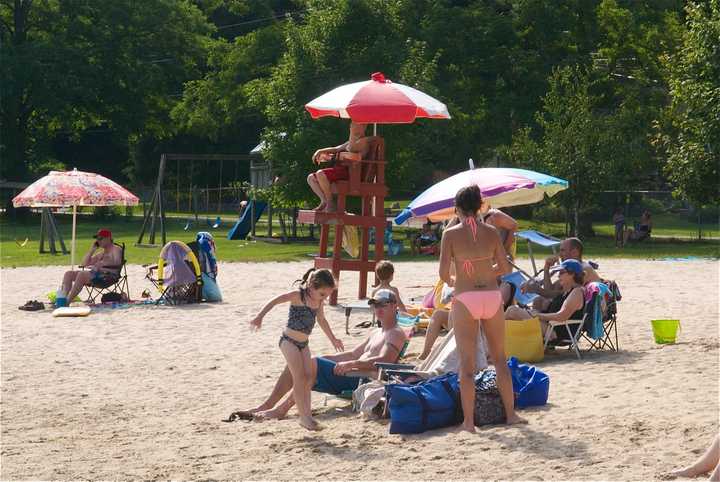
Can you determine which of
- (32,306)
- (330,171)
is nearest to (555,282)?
(330,171)

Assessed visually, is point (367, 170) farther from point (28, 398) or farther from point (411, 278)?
point (28, 398)

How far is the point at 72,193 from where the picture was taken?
18.2m

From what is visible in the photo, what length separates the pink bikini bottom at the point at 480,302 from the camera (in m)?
7.96

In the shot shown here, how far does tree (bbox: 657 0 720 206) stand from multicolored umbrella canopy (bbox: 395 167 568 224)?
15.2 m

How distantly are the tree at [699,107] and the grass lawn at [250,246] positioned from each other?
1.80 metres

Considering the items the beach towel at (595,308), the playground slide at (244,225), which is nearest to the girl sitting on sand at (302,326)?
the beach towel at (595,308)

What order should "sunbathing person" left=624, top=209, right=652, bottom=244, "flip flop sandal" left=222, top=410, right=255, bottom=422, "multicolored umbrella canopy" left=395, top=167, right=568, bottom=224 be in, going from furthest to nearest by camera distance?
"sunbathing person" left=624, top=209, right=652, bottom=244 < "multicolored umbrella canopy" left=395, top=167, right=568, bottom=224 < "flip flop sandal" left=222, top=410, right=255, bottom=422

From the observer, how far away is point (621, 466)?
6918 mm

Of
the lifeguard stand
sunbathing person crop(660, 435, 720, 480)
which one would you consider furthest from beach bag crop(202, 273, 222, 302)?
sunbathing person crop(660, 435, 720, 480)

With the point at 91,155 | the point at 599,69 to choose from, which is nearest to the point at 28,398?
the point at 599,69

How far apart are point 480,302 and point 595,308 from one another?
3767 mm

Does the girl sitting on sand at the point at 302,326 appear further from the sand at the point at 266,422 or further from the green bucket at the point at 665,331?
the green bucket at the point at 665,331

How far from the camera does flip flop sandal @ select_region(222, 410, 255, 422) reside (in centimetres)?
905

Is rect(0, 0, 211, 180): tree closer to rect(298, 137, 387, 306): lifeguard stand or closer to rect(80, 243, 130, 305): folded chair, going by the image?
rect(80, 243, 130, 305): folded chair
